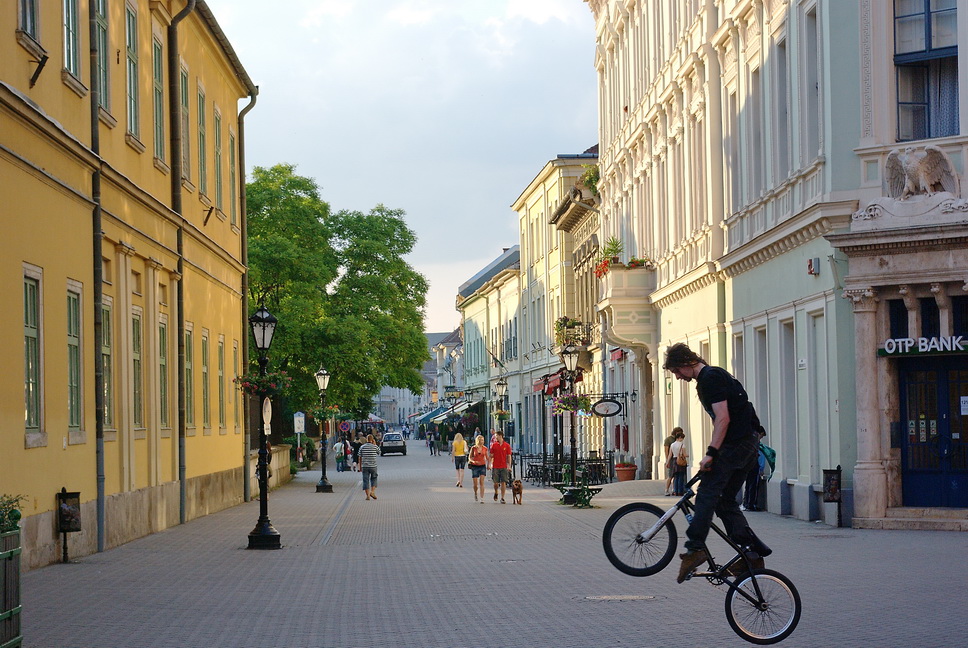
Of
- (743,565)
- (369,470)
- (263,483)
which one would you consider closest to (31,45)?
(263,483)

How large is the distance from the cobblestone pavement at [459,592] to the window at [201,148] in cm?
849

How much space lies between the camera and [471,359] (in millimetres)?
103062

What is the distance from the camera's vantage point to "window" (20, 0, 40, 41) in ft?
55.2

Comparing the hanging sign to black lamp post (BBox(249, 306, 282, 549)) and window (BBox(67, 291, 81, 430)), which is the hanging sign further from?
window (BBox(67, 291, 81, 430))

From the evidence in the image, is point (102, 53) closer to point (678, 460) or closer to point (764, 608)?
point (764, 608)

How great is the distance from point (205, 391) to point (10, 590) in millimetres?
21426

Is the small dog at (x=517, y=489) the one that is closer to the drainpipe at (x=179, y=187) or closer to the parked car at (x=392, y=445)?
the drainpipe at (x=179, y=187)

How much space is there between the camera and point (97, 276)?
66.8 feet

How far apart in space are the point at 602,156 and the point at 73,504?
32.3 m

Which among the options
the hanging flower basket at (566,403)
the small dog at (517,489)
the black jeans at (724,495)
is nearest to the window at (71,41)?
the black jeans at (724,495)

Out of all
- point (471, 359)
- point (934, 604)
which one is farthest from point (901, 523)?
point (471, 359)

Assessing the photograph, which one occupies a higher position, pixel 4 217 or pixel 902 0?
pixel 902 0

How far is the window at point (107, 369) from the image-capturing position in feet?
69.3

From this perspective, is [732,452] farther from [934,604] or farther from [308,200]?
[308,200]
